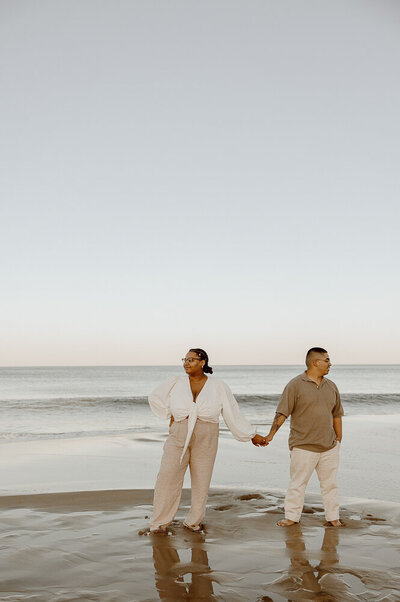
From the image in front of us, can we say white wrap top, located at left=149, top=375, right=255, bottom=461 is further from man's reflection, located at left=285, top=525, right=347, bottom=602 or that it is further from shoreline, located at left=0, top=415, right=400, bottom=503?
shoreline, located at left=0, top=415, right=400, bottom=503

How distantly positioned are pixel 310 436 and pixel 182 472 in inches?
52.6

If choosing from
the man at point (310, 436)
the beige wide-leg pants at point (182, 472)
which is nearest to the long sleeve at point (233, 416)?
the beige wide-leg pants at point (182, 472)

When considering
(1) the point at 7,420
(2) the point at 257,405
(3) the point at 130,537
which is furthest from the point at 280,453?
(2) the point at 257,405

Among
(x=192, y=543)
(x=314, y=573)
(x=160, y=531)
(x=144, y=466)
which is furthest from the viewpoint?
(x=144, y=466)

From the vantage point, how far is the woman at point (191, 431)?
209 inches

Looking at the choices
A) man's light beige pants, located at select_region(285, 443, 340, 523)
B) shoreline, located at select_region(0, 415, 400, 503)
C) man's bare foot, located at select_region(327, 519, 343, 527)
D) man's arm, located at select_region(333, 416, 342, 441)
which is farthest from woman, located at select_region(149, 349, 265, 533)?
shoreline, located at select_region(0, 415, 400, 503)

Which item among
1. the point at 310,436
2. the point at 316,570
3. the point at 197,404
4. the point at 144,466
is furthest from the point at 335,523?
the point at 144,466

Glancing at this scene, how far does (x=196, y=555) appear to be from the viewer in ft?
15.0

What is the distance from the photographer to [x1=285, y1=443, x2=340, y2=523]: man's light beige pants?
218 inches

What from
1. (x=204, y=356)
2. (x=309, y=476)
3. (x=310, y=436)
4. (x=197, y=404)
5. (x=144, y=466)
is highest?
(x=204, y=356)

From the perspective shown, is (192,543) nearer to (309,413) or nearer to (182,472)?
(182,472)

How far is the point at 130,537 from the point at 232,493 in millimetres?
2342

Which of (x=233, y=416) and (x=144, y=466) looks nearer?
(x=233, y=416)

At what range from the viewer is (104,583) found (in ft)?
12.9
